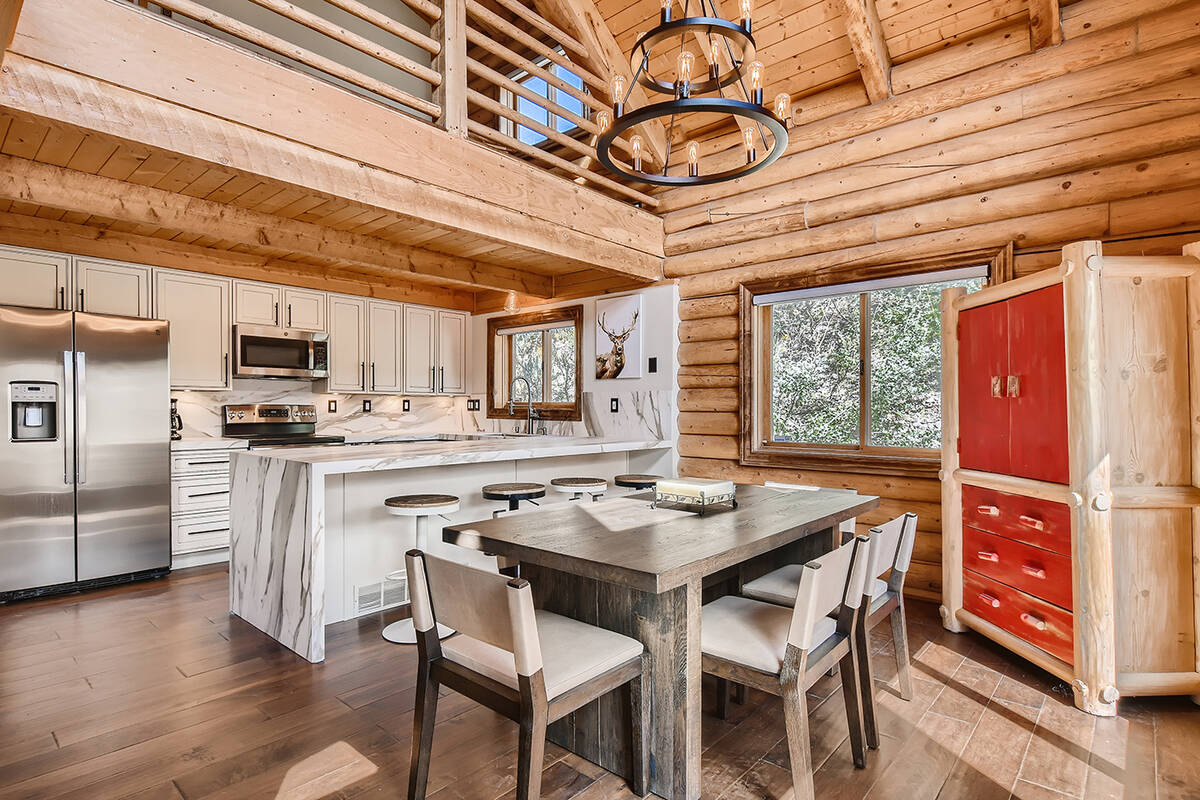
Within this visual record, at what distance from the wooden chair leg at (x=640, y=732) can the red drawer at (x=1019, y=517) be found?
1975 mm

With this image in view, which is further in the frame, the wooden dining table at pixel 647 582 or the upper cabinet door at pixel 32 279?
the upper cabinet door at pixel 32 279

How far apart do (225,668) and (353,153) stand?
2.46 metres

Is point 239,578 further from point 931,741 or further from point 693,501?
point 931,741

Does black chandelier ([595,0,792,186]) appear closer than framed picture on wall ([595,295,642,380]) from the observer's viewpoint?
Yes

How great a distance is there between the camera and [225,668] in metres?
2.80

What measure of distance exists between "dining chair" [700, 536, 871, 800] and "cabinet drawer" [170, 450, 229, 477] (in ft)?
14.0

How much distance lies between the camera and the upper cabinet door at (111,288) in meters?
4.45

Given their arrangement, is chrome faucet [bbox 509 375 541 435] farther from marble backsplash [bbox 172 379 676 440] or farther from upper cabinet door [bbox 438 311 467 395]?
upper cabinet door [bbox 438 311 467 395]

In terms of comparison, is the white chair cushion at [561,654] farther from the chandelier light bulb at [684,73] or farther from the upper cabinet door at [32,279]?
the upper cabinet door at [32,279]

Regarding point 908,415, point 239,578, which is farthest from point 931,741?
point 239,578

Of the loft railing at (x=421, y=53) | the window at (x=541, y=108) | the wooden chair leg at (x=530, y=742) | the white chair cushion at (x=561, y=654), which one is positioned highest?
the window at (x=541, y=108)

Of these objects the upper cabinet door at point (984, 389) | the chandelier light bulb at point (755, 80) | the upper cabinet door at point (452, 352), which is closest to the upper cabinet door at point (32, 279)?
the upper cabinet door at point (452, 352)

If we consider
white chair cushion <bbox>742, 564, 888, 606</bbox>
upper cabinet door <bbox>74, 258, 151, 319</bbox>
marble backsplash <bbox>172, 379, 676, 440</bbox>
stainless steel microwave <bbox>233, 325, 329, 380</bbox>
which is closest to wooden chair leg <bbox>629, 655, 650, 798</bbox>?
white chair cushion <bbox>742, 564, 888, 606</bbox>

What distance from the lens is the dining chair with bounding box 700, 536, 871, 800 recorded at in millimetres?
1722
